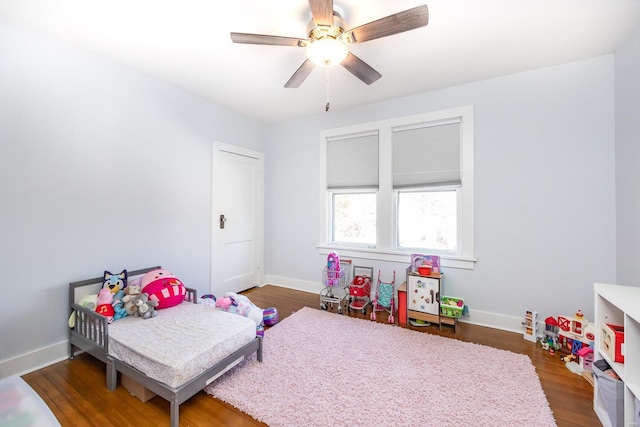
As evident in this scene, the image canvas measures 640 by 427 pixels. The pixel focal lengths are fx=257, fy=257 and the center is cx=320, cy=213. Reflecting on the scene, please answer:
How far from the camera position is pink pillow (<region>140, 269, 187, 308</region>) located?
2.22 m

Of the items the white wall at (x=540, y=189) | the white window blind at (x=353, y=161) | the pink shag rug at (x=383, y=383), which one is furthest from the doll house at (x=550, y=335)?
the white window blind at (x=353, y=161)

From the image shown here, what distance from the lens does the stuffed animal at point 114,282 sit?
2.15m

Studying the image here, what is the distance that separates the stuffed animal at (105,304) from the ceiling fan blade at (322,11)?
8.20ft

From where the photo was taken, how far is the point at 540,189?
247 centimetres

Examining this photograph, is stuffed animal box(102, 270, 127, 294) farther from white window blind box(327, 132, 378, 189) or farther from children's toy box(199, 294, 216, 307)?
white window blind box(327, 132, 378, 189)

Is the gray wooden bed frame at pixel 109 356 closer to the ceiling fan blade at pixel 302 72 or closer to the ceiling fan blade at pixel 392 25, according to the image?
the ceiling fan blade at pixel 302 72

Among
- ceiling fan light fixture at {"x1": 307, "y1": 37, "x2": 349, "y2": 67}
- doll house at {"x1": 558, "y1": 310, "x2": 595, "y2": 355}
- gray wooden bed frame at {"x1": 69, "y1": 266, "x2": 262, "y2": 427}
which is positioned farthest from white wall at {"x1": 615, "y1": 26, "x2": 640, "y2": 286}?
gray wooden bed frame at {"x1": 69, "y1": 266, "x2": 262, "y2": 427}

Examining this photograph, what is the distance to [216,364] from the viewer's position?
1668 millimetres

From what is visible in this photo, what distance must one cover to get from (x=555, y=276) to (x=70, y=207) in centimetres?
431

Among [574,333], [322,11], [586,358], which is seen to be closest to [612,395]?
[586,358]

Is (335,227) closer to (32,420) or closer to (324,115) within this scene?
(324,115)

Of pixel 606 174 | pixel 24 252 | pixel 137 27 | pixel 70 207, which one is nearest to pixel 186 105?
pixel 137 27

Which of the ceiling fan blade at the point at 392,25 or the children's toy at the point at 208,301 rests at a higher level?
the ceiling fan blade at the point at 392,25

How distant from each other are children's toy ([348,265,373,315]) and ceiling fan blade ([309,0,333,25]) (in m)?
2.58
